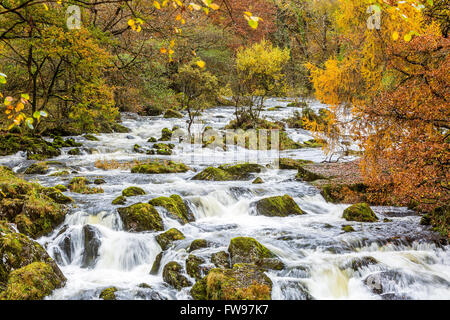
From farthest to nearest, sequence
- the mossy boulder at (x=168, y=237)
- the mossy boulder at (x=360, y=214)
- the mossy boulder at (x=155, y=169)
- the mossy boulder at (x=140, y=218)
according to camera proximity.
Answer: the mossy boulder at (x=155, y=169), the mossy boulder at (x=360, y=214), the mossy boulder at (x=140, y=218), the mossy boulder at (x=168, y=237)

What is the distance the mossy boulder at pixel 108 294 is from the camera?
4.67 meters

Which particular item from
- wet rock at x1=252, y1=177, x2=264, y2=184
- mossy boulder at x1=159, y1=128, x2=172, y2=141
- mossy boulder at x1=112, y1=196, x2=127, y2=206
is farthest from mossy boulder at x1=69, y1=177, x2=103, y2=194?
mossy boulder at x1=159, y1=128, x2=172, y2=141

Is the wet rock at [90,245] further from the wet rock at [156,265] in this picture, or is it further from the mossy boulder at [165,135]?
the mossy boulder at [165,135]

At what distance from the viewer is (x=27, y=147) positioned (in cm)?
1397

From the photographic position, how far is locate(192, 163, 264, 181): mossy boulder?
38.1ft

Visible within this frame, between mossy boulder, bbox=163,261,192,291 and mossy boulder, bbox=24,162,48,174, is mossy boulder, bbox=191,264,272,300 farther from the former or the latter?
mossy boulder, bbox=24,162,48,174

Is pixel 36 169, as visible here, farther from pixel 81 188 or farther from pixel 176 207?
pixel 176 207

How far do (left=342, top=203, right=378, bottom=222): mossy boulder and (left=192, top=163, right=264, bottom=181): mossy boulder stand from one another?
4642 mm

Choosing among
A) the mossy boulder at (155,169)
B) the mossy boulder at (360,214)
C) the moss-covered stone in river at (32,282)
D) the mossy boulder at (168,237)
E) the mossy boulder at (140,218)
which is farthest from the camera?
the mossy boulder at (155,169)

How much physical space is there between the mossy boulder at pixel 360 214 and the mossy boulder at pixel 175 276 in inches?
191

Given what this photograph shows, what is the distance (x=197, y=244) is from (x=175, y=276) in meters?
1.03

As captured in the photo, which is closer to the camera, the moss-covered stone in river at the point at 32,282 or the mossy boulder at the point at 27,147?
the moss-covered stone in river at the point at 32,282

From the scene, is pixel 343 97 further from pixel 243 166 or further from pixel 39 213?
pixel 39 213

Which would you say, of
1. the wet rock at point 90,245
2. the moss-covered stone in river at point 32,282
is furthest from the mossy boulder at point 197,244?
the moss-covered stone in river at point 32,282
